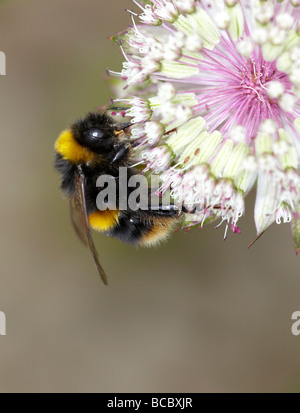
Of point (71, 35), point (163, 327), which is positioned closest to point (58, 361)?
point (163, 327)

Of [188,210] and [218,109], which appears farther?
[188,210]

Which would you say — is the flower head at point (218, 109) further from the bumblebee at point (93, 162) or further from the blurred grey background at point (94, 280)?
the blurred grey background at point (94, 280)

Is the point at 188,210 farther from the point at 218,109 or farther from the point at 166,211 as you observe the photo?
the point at 218,109

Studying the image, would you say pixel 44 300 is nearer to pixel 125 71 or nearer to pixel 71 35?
pixel 71 35

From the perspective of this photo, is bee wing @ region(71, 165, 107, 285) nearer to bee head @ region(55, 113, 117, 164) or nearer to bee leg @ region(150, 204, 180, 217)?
bee head @ region(55, 113, 117, 164)

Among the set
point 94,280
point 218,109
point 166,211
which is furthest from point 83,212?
point 94,280

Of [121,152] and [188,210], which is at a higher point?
[121,152]

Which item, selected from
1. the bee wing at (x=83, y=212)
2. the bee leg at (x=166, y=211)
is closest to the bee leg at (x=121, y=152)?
the bee wing at (x=83, y=212)
